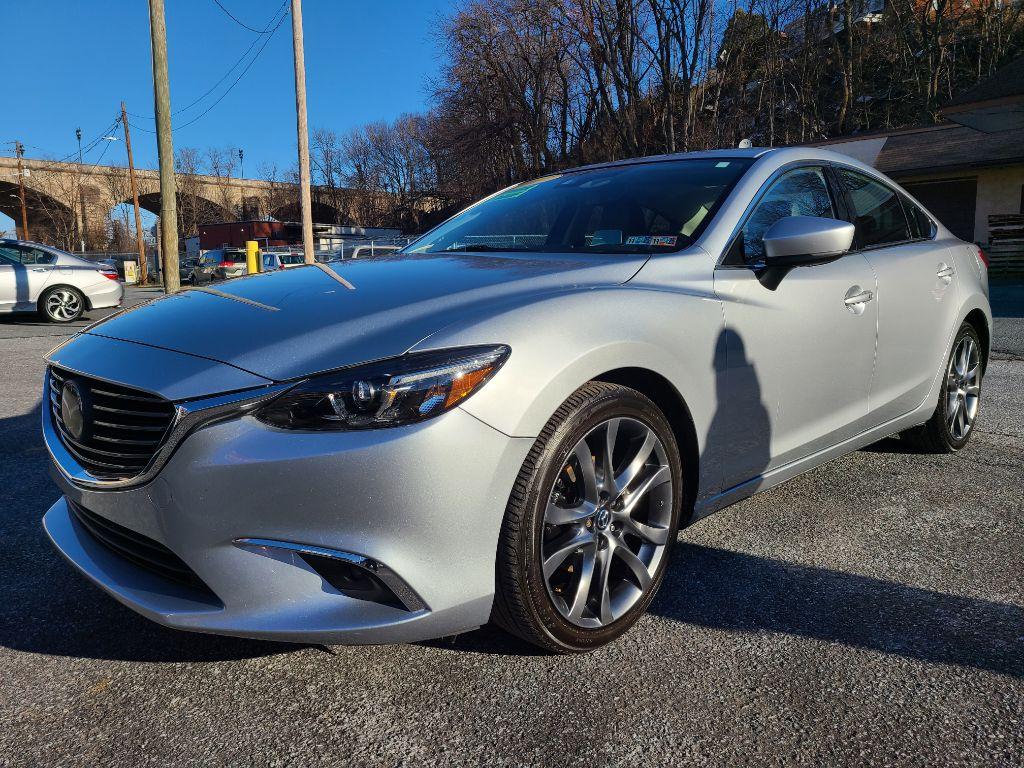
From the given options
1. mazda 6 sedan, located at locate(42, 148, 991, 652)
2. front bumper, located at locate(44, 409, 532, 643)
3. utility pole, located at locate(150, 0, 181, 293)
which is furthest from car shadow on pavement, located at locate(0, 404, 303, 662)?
utility pole, located at locate(150, 0, 181, 293)

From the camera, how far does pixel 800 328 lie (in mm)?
2908

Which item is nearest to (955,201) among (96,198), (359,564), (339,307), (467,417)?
(339,307)

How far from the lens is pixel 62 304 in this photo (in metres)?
13.1

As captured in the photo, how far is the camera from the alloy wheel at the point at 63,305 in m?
12.9

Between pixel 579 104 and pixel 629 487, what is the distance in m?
35.2

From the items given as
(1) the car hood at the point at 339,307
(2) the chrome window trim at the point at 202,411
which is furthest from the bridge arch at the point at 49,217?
(2) the chrome window trim at the point at 202,411

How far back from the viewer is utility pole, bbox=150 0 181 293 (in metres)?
12.8

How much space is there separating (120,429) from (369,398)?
703 mm

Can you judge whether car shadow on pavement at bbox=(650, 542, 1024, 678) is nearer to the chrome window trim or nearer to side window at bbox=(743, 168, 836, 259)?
side window at bbox=(743, 168, 836, 259)

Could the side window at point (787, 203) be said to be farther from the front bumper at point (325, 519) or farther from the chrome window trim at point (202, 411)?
the chrome window trim at point (202, 411)

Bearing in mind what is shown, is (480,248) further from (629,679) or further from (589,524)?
(629,679)

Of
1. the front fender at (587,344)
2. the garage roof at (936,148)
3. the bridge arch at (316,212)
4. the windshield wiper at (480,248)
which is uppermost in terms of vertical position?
the bridge arch at (316,212)

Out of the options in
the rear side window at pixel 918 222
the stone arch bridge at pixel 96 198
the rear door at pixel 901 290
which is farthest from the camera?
the stone arch bridge at pixel 96 198

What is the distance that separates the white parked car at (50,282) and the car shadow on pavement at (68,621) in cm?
1103
